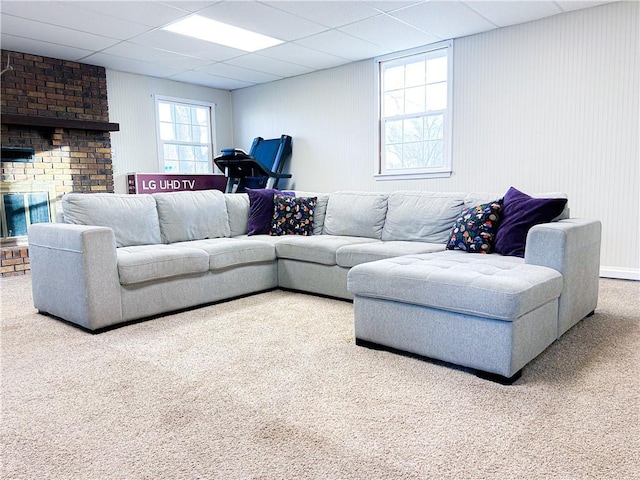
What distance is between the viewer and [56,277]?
2.98 m

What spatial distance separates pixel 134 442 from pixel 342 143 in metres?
5.05

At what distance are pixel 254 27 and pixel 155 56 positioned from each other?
1.60 meters

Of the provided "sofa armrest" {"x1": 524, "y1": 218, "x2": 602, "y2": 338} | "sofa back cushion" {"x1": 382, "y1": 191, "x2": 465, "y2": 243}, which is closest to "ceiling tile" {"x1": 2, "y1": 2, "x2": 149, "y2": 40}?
"sofa back cushion" {"x1": 382, "y1": 191, "x2": 465, "y2": 243}

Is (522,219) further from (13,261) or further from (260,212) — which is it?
(13,261)

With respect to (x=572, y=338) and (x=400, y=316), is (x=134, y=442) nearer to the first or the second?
(x=400, y=316)

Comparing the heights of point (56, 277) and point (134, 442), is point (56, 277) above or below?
above

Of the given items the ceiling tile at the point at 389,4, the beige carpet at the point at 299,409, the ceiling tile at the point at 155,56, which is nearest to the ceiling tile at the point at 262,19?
the ceiling tile at the point at 389,4

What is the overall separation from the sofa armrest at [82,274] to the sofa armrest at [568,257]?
243 centimetres

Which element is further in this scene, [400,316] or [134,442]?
[400,316]

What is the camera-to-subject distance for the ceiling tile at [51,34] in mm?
4246

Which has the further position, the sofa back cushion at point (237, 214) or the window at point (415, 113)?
the window at point (415, 113)

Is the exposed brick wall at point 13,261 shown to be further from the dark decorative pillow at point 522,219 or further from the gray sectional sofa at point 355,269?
the dark decorative pillow at point 522,219

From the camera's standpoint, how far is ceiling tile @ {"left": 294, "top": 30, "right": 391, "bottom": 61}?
482cm

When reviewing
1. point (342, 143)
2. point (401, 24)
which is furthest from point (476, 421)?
point (342, 143)
